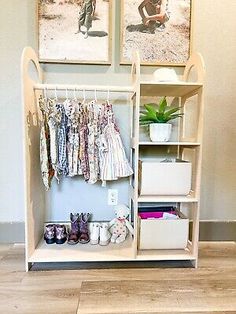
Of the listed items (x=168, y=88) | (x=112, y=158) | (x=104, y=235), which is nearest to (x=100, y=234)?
(x=104, y=235)

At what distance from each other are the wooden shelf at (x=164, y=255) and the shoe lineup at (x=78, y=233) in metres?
0.29

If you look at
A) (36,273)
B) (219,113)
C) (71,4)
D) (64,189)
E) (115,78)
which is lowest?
(36,273)

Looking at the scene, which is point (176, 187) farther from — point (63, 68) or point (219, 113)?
point (63, 68)

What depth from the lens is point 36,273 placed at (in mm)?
1646

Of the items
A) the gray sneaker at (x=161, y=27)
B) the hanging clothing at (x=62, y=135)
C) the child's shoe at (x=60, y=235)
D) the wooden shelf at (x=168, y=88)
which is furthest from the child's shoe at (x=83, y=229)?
the gray sneaker at (x=161, y=27)

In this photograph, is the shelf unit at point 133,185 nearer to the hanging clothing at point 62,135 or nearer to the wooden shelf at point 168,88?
the wooden shelf at point 168,88

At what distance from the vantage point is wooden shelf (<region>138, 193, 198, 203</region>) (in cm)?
166

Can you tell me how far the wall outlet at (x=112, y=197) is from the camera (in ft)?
6.89

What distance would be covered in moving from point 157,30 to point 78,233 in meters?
1.53

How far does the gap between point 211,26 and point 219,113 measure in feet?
Answer: 2.06

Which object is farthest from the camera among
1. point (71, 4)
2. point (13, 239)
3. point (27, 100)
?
point (13, 239)

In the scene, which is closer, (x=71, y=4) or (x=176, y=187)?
(x=176, y=187)

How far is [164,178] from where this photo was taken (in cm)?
169

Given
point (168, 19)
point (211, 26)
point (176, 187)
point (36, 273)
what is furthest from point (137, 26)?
point (36, 273)
